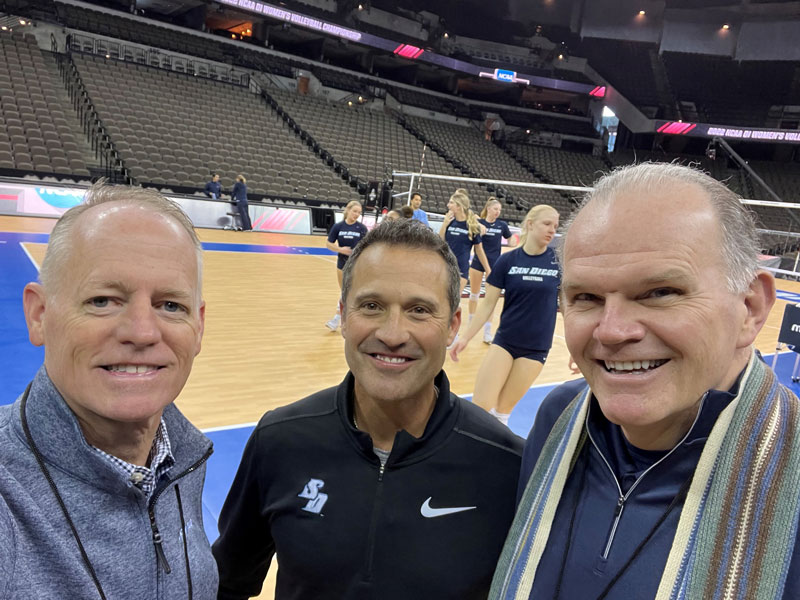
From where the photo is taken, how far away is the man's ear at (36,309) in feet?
4.05

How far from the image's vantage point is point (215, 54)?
2295cm

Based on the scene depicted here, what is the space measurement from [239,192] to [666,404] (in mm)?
15085

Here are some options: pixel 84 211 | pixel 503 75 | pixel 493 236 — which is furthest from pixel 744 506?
pixel 503 75

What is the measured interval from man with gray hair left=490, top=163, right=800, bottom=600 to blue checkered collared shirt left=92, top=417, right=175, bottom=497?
830 mm

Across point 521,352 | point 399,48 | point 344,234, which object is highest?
point 399,48

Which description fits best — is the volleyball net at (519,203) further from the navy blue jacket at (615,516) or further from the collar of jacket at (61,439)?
the collar of jacket at (61,439)

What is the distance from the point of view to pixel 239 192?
49.4 feet

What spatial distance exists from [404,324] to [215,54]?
24.9m

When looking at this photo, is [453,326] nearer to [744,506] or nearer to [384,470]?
[384,470]

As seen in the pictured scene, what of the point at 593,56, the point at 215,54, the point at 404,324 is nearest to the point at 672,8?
the point at 593,56

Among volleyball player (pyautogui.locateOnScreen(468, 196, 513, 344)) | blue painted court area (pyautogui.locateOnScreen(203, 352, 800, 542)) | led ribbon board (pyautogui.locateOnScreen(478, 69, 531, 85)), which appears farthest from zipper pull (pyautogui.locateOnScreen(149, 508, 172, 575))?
led ribbon board (pyautogui.locateOnScreen(478, 69, 531, 85))

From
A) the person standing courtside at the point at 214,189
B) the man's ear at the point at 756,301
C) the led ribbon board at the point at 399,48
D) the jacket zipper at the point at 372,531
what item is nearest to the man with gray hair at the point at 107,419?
the jacket zipper at the point at 372,531

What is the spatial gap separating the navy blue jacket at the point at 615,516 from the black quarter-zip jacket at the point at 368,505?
30cm

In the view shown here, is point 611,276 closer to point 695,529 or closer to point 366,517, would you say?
point 695,529
